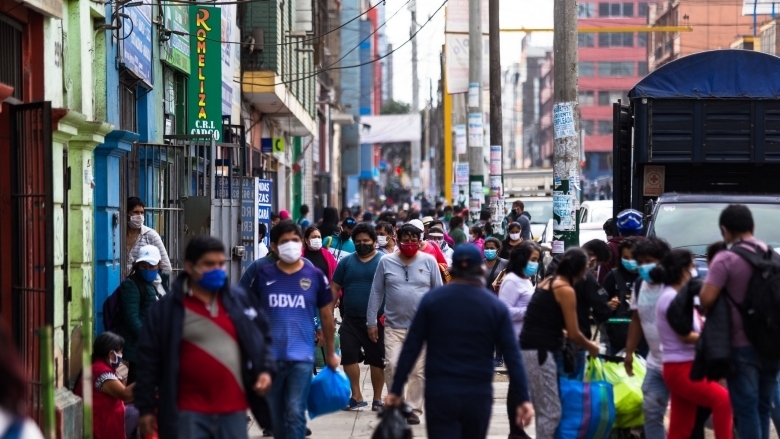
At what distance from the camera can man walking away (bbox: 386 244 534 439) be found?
7.14m

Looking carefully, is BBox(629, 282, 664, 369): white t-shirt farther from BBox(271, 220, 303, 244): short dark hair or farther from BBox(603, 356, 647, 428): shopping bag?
BBox(271, 220, 303, 244): short dark hair

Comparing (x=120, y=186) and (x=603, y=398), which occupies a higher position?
(x=120, y=186)

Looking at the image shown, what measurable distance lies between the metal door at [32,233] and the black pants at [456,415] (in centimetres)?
320

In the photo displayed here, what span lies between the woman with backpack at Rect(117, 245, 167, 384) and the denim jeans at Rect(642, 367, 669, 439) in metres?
3.97

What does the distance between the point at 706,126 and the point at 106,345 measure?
9.16 metres

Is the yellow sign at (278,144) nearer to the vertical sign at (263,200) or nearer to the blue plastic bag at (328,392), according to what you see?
the vertical sign at (263,200)

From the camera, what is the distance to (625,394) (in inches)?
361

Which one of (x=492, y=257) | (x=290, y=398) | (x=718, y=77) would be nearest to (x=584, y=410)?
(x=290, y=398)

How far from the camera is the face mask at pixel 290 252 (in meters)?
8.78

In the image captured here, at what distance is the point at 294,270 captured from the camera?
29.1 feet

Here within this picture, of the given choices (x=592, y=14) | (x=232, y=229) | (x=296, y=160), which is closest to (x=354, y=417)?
(x=232, y=229)

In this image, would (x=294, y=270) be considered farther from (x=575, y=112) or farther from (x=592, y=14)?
(x=592, y=14)

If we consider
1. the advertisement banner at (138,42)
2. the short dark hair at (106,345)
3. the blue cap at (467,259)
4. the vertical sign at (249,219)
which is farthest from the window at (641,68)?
the blue cap at (467,259)

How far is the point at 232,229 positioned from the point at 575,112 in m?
4.26
